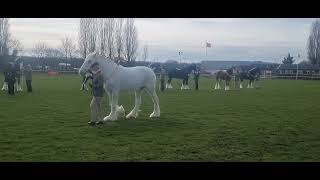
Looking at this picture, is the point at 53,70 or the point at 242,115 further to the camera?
the point at 53,70

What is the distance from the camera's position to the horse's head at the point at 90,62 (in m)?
11.1

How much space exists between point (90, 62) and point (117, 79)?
35.9 inches

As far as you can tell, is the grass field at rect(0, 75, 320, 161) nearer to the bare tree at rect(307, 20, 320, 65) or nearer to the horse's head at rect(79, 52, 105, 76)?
the horse's head at rect(79, 52, 105, 76)

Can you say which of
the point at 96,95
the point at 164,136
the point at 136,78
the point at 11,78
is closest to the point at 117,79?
the point at 136,78

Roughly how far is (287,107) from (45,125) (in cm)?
970

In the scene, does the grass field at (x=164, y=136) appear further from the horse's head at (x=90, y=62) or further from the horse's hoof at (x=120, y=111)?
the horse's head at (x=90, y=62)

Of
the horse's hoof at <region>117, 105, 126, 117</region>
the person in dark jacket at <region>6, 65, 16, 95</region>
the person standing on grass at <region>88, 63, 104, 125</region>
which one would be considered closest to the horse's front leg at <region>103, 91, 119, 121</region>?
the horse's hoof at <region>117, 105, 126, 117</region>

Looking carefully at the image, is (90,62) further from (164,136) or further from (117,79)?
(164,136)

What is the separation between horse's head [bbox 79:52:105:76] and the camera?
1115 centimetres

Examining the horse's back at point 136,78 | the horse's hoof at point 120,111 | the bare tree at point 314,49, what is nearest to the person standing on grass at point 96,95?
the horse's hoof at point 120,111
